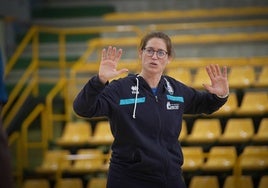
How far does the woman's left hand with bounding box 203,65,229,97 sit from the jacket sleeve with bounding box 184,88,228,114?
31mm

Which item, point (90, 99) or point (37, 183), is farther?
point (37, 183)

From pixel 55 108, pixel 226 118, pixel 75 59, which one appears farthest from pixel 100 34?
pixel 226 118

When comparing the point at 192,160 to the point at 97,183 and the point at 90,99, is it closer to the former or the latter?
the point at 97,183

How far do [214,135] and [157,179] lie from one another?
401cm

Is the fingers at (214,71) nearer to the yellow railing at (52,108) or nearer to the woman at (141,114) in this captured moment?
the woman at (141,114)

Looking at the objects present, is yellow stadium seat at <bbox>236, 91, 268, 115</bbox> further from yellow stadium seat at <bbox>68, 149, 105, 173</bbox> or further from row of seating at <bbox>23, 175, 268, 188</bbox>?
yellow stadium seat at <bbox>68, 149, 105, 173</bbox>

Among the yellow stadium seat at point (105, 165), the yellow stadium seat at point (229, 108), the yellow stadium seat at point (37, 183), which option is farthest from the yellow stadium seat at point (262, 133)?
the yellow stadium seat at point (37, 183)

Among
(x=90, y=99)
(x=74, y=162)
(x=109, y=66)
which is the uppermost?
(x=109, y=66)

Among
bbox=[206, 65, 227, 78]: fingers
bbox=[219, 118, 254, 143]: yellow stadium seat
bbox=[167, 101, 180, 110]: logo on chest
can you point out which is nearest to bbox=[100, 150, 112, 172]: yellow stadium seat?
bbox=[219, 118, 254, 143]: yellow stadium seat

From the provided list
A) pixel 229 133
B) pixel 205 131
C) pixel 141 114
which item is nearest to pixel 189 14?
pixel 205 131

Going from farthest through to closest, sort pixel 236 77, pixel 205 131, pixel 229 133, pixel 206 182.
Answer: pixel 236 77 < pixel 205 131 < pixel 229 133 < pixel 206 182

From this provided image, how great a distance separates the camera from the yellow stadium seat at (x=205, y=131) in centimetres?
704

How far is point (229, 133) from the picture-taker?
7051 millimetres

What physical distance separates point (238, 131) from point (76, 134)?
1952 mm
